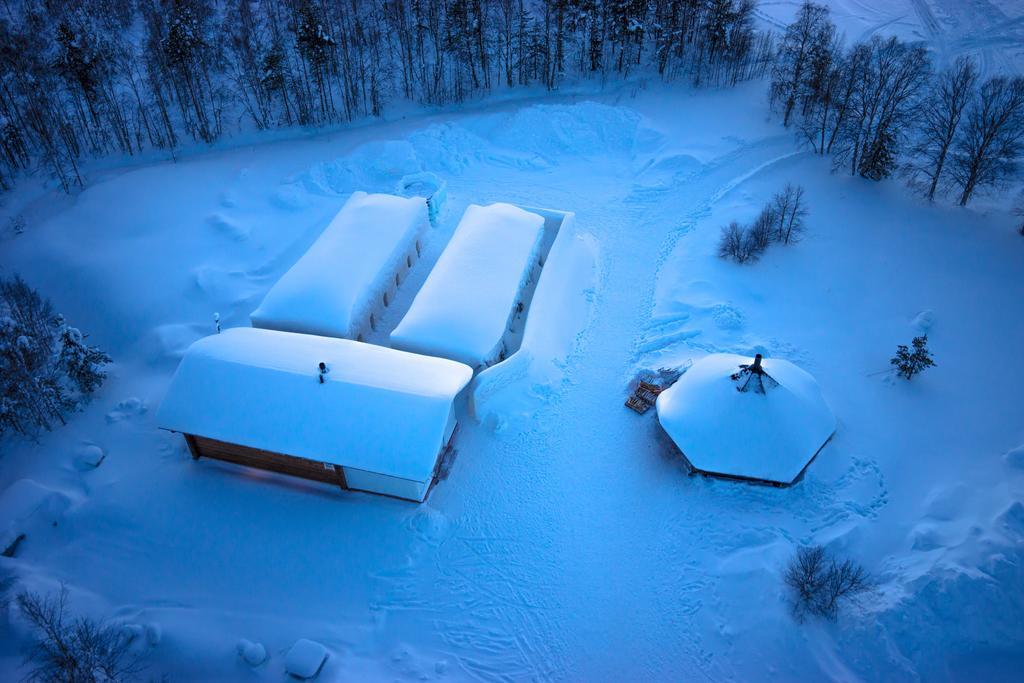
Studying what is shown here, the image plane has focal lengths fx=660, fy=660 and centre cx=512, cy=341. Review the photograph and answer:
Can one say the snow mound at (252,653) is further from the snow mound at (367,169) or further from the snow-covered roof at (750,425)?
the snow mound at (367,169)

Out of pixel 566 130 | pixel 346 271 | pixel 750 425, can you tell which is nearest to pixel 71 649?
pixel 346 271

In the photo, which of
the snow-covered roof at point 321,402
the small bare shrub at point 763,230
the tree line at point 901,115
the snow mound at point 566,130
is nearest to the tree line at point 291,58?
the tree line at point 901,115

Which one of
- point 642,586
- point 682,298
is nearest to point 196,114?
point 682,298

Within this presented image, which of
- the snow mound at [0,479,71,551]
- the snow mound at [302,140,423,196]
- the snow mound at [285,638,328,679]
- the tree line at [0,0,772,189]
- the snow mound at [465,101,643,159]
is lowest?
the snow mound at [285,638,328,679]

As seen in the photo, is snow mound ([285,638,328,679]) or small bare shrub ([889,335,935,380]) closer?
snow mound ([285,638,328,679])

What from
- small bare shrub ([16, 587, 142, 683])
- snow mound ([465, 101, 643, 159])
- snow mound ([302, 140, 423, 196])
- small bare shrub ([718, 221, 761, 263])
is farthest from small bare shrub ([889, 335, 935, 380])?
small bare shrub ([16, 587, 142, 683])

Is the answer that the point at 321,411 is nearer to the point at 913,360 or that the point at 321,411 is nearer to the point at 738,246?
the point at 738,246

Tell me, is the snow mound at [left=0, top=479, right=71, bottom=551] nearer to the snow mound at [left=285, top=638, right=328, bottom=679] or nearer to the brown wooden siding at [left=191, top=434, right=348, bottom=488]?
the brown wooden siding at [left=191, top=434, right=348, bottom=488]
